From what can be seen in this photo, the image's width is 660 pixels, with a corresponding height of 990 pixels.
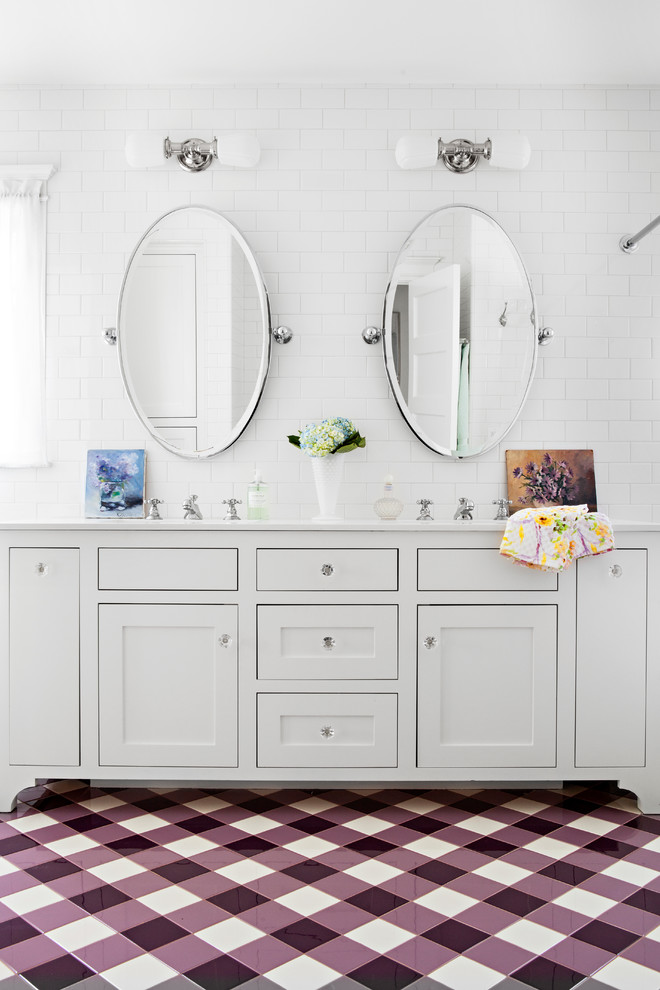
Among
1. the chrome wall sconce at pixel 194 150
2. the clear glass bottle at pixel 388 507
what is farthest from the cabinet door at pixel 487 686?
the chrome wall sconce at pixel 194 150

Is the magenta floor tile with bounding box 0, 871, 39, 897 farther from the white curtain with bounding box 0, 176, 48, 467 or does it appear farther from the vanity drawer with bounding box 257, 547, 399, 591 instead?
the white curtain with bounding box 0, 176, 48, 467

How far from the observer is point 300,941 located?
1.98 m

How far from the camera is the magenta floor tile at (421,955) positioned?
1880 millimetres

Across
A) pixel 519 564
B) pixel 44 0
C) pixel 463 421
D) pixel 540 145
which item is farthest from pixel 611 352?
pixel 44 0

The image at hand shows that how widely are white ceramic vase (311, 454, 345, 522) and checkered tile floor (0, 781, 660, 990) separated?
107 cm

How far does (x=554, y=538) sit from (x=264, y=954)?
1528 millimetres

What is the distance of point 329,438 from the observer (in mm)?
3102

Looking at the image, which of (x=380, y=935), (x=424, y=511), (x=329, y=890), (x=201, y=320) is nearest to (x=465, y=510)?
(x=424, y=511)

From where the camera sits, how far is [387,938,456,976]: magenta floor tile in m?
1.88

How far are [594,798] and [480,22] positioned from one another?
2.86 metres

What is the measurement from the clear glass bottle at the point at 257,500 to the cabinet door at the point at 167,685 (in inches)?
20.3

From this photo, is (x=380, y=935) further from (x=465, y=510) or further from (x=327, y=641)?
(x=465, y=510)

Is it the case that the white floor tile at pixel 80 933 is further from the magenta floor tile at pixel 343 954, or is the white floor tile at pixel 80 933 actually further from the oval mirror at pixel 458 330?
the oval mirror at pixel 458 330

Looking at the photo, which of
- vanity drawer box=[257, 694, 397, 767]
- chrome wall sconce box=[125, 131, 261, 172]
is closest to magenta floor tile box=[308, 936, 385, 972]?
vanity drawer box=[257, 694, 397, 767]
